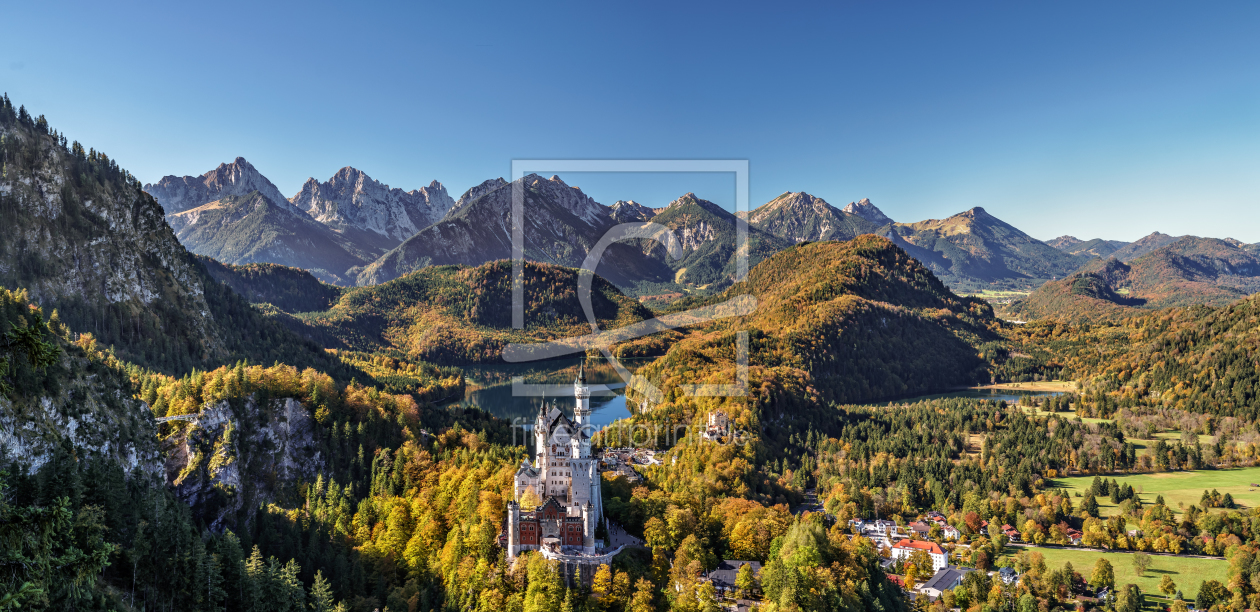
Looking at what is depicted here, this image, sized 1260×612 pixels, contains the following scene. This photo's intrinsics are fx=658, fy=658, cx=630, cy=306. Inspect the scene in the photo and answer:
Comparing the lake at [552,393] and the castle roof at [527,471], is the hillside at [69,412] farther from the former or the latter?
the lake at [552,393]

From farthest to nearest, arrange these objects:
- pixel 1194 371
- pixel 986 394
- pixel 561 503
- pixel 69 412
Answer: pixel 986 394 < pixel 1194 371 < pixel 561 503 < pixel 69 412

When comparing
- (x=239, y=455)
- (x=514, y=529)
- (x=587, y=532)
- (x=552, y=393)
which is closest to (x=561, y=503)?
(x=587, y=532)

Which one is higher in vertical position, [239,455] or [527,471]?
[527,471]

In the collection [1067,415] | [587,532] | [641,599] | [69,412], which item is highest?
[69,412]

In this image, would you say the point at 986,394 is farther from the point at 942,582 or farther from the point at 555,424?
the point at 555,424

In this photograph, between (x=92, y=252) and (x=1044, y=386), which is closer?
(x=92, y=252)

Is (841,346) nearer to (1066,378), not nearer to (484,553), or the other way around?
(1066,378)

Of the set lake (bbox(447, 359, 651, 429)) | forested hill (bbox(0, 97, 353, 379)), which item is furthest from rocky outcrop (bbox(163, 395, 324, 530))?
lake (bbox(447, 359, 651, 429))

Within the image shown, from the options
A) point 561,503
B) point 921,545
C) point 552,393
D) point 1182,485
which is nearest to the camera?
point 561,503
